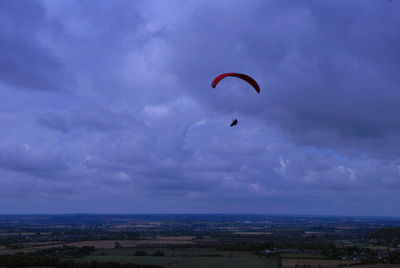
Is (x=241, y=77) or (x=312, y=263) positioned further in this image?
(x=312, y=263)

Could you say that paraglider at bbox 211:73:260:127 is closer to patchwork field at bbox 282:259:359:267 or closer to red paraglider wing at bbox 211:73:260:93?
red paraglider wing at bbox 211:73:260:93

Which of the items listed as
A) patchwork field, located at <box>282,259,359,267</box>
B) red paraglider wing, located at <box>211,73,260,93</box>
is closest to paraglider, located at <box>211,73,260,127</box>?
red paraglider wing, located at <box>211,73,260,93</box>

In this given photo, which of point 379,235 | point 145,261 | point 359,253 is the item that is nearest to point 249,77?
point 145,261

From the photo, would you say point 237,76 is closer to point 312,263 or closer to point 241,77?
point 241,77

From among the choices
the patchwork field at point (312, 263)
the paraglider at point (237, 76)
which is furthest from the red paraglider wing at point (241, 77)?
the patchwork field at point (312, 263)

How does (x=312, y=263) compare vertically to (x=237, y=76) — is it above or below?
below

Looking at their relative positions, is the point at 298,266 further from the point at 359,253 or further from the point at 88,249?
the point at 88,249

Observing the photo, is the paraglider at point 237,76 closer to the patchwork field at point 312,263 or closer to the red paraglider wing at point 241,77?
the red paraglider wing at point 241,77

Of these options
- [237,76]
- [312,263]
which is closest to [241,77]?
[237,76]

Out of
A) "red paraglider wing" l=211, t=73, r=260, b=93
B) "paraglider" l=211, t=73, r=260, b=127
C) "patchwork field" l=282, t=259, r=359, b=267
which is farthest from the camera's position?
"patchwork field" l=282, t=259, r=359, b=267

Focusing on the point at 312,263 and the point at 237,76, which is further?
the point at 312,263

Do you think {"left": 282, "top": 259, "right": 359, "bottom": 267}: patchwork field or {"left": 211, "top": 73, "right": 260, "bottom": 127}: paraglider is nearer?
{"left": 211, "top": 73, "right": 260, "bottom": 127}: paraglider

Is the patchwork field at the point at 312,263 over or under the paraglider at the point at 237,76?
under
